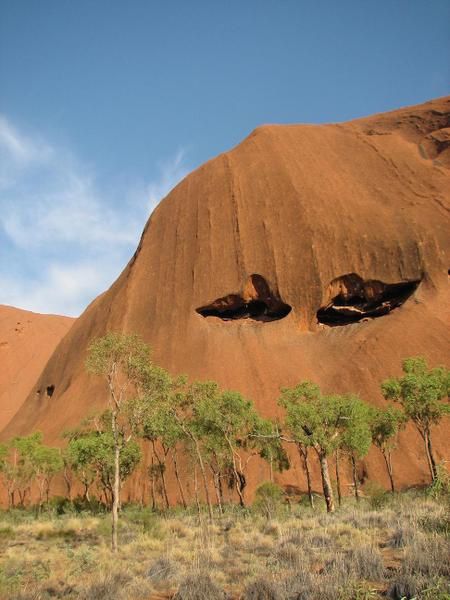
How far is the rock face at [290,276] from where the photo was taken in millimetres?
44531

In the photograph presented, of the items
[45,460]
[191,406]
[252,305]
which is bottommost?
[45,460]

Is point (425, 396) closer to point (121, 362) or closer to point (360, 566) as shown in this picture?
point (121, 362)

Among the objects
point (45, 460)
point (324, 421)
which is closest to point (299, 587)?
point (324, 421)

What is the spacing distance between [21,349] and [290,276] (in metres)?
71.6

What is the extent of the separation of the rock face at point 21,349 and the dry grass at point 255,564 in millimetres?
78809

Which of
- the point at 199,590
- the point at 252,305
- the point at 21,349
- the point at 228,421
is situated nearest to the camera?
the point at 199,590

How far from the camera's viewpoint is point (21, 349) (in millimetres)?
102125

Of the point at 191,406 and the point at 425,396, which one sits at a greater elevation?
the point at 191,406

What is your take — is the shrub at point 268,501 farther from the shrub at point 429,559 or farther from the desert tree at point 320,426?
the shrub at point 429,559

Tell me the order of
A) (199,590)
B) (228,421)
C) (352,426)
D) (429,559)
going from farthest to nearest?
(228,421) < (352,426) < (199,590) < (429,559)

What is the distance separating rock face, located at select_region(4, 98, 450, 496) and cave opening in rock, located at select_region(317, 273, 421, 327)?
12cm

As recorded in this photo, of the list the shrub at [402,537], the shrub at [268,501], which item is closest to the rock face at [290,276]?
the shrub at [268,501]

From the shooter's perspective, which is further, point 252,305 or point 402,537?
point 252,305

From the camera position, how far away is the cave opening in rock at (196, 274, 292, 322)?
169ft
